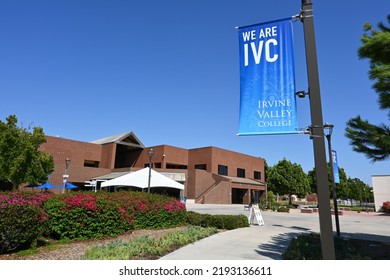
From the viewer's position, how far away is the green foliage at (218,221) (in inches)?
491

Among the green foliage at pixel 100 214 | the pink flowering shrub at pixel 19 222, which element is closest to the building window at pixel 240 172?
the green foliage at pixel 100 214

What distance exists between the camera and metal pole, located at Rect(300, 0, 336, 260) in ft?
11.9

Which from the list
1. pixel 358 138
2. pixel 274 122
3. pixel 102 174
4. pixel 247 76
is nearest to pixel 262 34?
pixel 247 76

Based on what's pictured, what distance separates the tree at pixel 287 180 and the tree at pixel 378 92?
4352 centimetres

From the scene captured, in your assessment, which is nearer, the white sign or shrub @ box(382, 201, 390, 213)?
the white sign

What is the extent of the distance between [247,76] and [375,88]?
4327mm

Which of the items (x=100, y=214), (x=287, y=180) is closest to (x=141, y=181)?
(x=100, y=214)

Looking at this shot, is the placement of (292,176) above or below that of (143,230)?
above

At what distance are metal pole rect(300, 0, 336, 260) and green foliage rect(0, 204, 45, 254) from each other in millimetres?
6884

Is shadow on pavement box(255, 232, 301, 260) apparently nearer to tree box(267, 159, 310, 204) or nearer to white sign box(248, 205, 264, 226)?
white sign box(248, 205, 264, 226)

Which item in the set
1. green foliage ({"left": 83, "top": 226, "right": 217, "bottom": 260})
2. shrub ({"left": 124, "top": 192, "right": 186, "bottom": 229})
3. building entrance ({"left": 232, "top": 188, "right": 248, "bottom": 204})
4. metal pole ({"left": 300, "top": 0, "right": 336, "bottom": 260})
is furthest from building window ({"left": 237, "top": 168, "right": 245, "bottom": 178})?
metal pole ({"left": 300, "top": 0, "right": 336, "bottom": 260})

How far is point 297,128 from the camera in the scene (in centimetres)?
406
